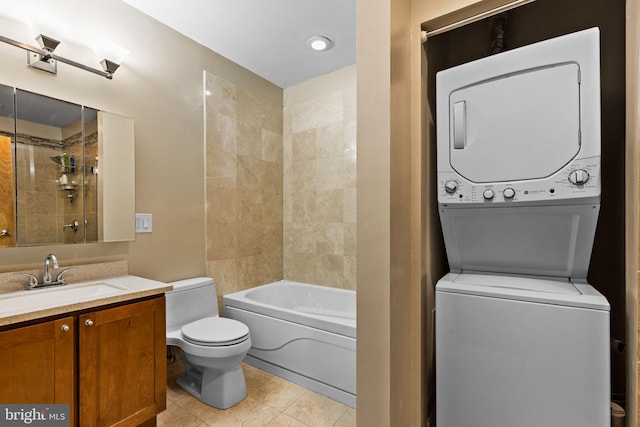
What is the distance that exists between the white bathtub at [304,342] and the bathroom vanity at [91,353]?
86 centimetres

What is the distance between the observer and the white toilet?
1886 millimetres

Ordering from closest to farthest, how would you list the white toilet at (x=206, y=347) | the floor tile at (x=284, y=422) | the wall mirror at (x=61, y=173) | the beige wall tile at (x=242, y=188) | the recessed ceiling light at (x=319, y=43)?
the wall mirror at (x=61, y=173) → the floor tile at (x=284, y=422) → the white toilet at (x=206, y=347) → the recessed ceiling light at (x=319, y=43) → the beige wall tile at (x=242, y=188)

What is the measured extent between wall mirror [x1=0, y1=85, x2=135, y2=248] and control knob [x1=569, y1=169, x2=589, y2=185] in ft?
7.79

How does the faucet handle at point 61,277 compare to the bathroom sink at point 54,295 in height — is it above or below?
above

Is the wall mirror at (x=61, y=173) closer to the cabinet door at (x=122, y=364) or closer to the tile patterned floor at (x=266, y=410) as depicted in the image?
the cabinet door at (x=122, y=364)

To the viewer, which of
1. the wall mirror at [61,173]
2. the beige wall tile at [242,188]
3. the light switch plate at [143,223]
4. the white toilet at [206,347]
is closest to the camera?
the wall mirror at [61,173]

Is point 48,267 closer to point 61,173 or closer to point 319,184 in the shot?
point 61,173

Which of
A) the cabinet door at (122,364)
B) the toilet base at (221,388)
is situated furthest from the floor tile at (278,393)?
the cabinet door at (122,364)

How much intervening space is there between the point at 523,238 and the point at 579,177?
31 centimetres

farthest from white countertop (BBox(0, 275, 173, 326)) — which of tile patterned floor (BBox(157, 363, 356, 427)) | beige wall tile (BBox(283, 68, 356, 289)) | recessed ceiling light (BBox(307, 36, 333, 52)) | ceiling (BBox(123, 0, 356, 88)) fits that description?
recessed ceiling light (BBox(307, 36, 333, 52))

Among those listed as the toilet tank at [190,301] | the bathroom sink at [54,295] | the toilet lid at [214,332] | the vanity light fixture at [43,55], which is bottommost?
the toilet lid at [214,332]

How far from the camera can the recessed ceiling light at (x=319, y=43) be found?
244 centimetres

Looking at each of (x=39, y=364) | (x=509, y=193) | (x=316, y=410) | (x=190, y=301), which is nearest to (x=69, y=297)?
(x=39, y=364)

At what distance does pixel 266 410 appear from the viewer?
1.93 meters
